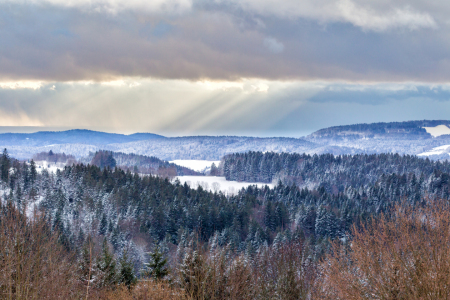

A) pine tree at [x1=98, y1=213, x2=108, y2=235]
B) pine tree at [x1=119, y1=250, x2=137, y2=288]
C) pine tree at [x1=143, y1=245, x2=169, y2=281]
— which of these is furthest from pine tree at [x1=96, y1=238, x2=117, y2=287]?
pine tree at [x1=98, y1=213, x2=108, y2=235]

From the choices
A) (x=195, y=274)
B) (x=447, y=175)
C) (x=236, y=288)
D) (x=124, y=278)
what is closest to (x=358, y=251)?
(x=236, y=288)

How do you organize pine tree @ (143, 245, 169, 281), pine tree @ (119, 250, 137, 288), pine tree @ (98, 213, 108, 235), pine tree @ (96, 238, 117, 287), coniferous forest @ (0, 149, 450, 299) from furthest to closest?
1. pine tree @ (98, 213, 108, 235)
2. pine tree @ (119, 250, 137, 288)
3. pine tree @ (143, 245, 169, 281)
4. pine tree @ (96, 238, 117, 287)
5. coniferous forest @ (0, 149, 450, 299)

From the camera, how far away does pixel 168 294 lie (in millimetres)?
23750

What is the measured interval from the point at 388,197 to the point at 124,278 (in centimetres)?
14407

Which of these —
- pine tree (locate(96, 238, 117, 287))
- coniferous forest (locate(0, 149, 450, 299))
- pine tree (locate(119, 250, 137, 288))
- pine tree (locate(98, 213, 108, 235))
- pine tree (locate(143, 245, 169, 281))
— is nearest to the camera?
coniferous forest (locate(0, 149, 450, 299))

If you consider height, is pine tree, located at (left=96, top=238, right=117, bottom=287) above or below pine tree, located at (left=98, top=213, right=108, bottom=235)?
above

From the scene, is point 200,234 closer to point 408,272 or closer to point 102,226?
point 102,226

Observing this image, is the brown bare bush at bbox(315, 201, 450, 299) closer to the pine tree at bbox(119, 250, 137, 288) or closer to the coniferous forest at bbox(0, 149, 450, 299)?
the coniferous forest at bbox(0, 149, 450, 299)

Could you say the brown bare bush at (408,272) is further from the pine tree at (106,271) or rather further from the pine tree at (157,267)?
the pine tree at (106,271)

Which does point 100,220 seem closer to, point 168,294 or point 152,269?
point 152,269

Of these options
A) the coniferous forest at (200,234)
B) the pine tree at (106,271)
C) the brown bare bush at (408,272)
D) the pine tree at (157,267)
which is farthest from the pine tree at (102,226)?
the brown bare bush at (408,272)

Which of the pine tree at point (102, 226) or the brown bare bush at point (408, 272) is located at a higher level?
the brown bare bush at point (408, 272)

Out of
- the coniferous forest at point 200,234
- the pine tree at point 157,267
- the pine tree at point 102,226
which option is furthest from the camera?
the pine tree at point 102,226

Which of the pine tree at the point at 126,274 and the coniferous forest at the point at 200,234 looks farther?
the pine tree at the point at 126,274
